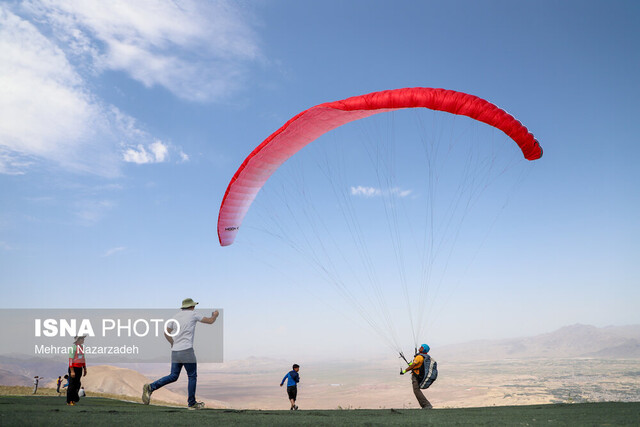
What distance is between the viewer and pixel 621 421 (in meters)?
6.13

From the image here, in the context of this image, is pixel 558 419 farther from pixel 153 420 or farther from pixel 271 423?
pixel 153 420

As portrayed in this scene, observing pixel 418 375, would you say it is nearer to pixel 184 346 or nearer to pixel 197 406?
pixel 197 406

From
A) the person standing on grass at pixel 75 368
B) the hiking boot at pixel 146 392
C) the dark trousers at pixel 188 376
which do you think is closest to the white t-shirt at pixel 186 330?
the dark trousers at pixel 188 376

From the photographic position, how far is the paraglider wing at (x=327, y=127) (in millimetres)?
10773

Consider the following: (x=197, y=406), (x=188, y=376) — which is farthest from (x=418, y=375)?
(x=188, y=376)

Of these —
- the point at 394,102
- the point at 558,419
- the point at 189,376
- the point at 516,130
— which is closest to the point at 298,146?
the point at 394,102

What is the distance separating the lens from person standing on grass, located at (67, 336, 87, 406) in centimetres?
916

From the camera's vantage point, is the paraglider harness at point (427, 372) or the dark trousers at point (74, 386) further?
the paraglider harness at point (427, 372)

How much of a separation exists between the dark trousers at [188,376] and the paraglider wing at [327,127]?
564 centimetres

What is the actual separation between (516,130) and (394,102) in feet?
10.2

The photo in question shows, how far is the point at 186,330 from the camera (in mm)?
8391

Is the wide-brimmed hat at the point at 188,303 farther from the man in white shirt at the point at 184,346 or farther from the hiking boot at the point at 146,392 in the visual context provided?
the hiking boot at the point at 146,392

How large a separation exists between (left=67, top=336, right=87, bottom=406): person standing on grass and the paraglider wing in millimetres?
5275

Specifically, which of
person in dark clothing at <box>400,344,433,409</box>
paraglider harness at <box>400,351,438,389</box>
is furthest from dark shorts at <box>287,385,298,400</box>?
paraglider harness at <box>400,351,438,389</box>
